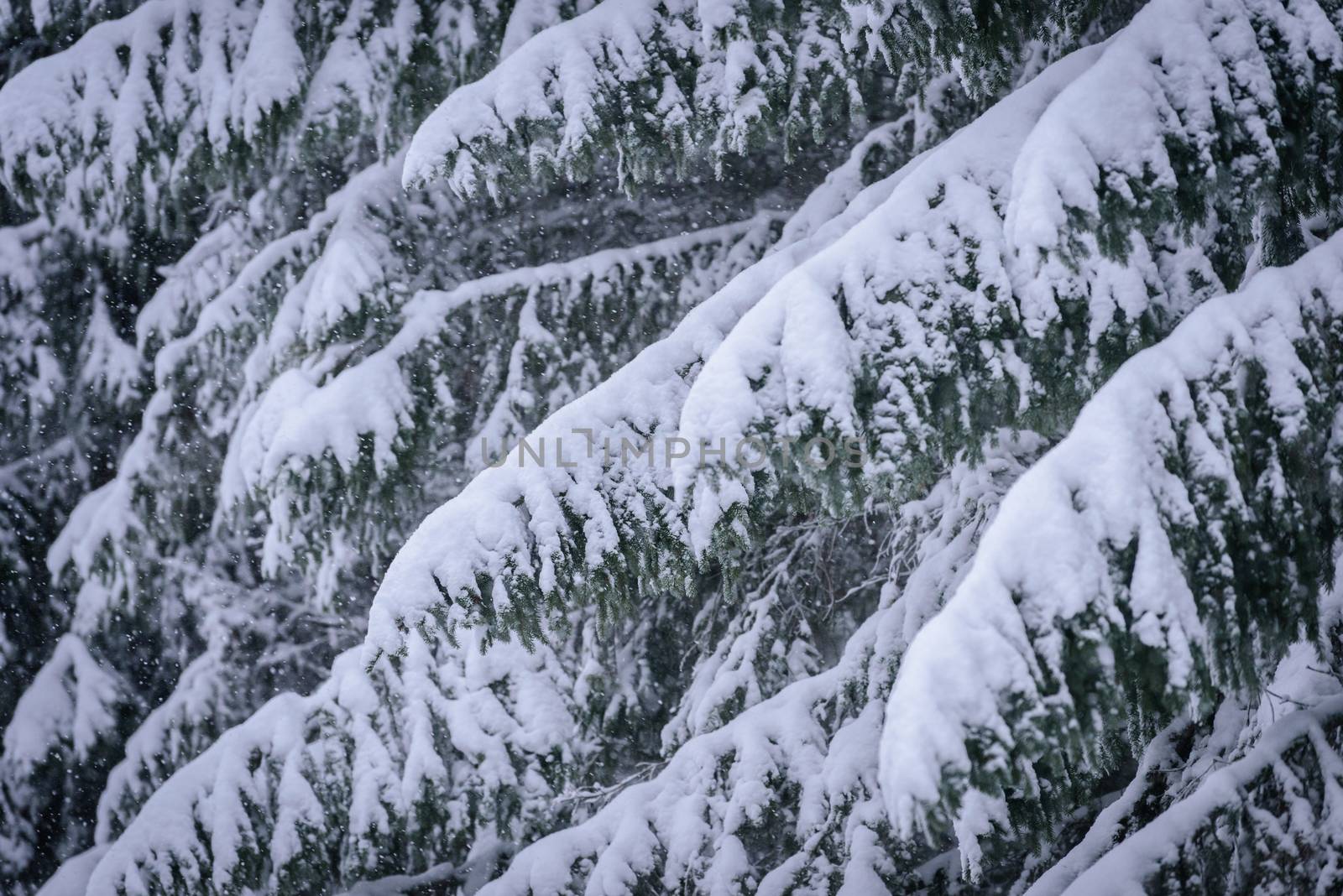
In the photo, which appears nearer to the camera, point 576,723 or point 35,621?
point 576,723

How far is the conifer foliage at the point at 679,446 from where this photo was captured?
1.71m

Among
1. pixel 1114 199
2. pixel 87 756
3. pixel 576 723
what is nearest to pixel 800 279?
pixel 1114 199

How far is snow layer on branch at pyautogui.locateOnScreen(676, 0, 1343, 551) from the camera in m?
1.89

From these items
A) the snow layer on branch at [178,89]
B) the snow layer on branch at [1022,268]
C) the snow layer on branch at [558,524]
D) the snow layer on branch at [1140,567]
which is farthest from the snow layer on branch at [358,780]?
the snow layer on branch at [1140,567]

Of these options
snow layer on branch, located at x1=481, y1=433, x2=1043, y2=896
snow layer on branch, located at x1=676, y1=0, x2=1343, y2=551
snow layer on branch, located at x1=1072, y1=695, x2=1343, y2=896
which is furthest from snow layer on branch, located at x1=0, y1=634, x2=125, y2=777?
snow layer on branch, located at x1=1072, y1=695, x2=1343, y2=896

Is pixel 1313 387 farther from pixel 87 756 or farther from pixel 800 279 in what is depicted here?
pixel 87 756

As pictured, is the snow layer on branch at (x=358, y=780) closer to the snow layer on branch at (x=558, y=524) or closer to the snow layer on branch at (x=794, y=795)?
the snow layer on branch at (x=794, y=795)

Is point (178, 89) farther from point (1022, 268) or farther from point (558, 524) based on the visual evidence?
point (1022, 268)

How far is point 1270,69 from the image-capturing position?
1.94 metres

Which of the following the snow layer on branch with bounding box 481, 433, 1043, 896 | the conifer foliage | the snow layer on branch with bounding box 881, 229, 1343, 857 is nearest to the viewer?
the snow layer on branch with bounding box 881, 229, 1343, 857

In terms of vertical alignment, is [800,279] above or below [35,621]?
below

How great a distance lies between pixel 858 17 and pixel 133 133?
2758 millimetres

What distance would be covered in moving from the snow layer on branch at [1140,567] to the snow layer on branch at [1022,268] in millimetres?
221

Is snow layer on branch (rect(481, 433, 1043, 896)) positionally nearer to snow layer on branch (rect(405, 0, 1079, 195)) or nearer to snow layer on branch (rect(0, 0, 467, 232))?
snow layer on branch (rect(405, 0, 1079, 195))
